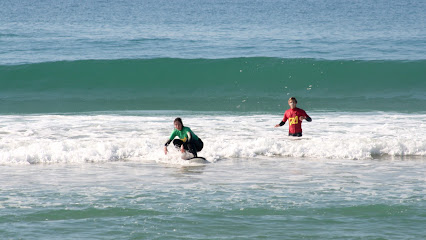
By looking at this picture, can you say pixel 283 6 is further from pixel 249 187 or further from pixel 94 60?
pixel 249 187

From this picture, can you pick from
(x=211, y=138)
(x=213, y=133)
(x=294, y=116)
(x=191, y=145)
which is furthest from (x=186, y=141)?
(x=213, y=133)

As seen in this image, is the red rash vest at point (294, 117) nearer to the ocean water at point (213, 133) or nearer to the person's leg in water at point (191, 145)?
the ocean water at point (213, 133)

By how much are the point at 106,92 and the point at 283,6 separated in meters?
39.4

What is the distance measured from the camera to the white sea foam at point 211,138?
1073 cm

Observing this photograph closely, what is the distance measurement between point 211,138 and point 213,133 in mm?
803

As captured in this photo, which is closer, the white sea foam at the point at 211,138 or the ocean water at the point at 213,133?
the ocean water at the point at 213,133

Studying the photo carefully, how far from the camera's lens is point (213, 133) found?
515 inches

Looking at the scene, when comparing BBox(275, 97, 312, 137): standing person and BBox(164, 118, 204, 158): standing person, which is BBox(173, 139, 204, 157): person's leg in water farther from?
BBox(275, 97, 312, 137): standing person

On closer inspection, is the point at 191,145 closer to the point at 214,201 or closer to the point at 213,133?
the point at 213,133

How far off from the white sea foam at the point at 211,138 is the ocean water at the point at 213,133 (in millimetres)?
38

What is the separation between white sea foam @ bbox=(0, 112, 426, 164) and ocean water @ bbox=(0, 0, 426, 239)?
0.04 m

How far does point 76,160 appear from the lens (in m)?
10.4

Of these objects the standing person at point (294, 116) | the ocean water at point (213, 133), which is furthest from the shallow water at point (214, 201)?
the standing person at point (294, 116)

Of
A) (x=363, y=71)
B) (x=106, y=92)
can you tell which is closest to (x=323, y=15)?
(x=363, y=71)
